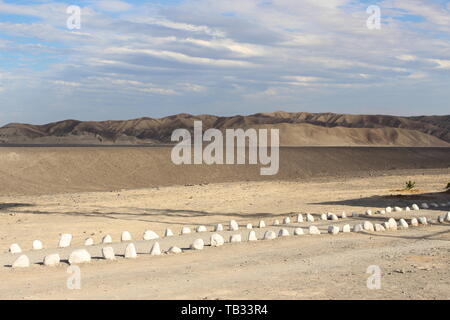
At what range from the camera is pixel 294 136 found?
340 ft

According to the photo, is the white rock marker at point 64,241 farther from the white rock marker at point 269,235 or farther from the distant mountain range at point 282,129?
the distant mountain range at point 282,129

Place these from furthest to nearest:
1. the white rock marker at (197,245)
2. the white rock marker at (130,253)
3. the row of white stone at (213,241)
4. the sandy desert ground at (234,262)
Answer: the white rock marker at (197,245) < the white rock marker at (130,253) < the row of white stone at (213,241) < the sandy desert ground at (234,262)

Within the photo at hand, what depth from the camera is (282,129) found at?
106m

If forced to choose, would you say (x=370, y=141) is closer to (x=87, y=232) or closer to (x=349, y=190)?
(x=349, y=190)

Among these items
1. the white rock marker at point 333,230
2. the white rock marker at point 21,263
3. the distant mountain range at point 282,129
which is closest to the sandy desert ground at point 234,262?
the white rock marker at point 21,263

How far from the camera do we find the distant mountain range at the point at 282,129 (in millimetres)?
104750

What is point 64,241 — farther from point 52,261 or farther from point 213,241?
point 213,241

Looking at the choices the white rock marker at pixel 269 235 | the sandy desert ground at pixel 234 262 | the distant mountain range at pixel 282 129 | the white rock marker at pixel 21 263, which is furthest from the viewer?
the distant mountain range at pixel 282 129

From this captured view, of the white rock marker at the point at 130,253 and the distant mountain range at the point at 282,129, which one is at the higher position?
the distant mountain range at the point at 282,129

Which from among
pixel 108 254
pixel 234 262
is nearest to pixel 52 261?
pixel 108 254

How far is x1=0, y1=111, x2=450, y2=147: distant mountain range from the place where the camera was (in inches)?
4124

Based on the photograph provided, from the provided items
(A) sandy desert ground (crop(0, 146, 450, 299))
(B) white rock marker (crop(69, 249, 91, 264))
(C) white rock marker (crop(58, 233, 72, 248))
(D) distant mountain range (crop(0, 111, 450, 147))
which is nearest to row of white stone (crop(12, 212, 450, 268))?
(B) white rock marker (crop(69, 249, 91, 264))
